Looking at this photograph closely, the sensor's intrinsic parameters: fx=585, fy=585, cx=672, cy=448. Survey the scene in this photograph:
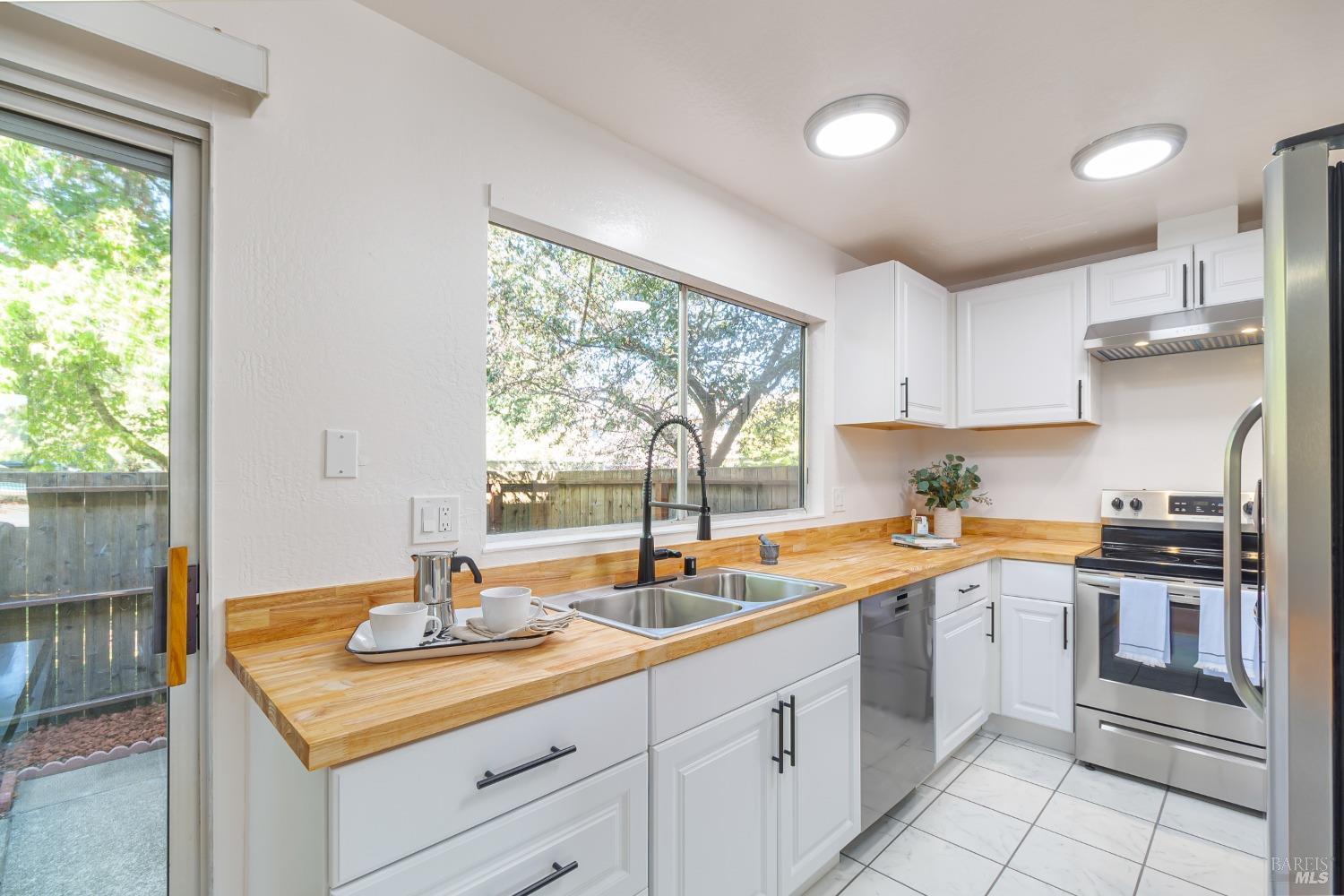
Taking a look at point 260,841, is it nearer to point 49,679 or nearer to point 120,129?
point 49,679

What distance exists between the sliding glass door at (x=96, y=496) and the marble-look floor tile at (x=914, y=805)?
210 centimetres

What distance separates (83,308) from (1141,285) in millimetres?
3678

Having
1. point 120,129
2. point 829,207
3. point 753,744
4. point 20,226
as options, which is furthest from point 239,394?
point 829,207

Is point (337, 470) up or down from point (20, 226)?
down

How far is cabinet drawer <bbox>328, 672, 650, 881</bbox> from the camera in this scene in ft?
2.78

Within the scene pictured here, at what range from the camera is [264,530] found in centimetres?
128

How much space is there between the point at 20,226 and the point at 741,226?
2105 mm

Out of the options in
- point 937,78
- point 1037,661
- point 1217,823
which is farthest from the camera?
point 1037,661

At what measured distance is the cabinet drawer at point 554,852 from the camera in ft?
2.98

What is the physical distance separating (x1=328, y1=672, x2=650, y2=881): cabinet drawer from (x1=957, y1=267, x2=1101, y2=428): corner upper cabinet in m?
2.71

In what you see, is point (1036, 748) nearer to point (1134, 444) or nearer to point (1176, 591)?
point (1176, 591)

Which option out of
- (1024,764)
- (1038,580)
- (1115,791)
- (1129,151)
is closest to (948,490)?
(1038,580)

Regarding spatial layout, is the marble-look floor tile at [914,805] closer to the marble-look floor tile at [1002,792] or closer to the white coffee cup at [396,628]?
the marble-look floor tile at [1002,792]

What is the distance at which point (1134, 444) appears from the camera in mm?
2969
